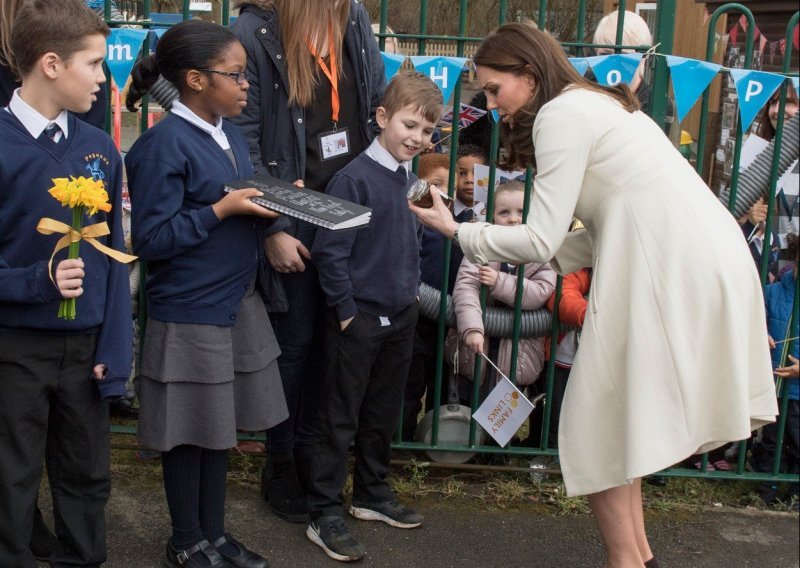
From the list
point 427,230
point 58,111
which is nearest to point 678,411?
point 427,230

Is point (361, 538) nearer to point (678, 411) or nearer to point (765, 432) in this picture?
point (678, 411)

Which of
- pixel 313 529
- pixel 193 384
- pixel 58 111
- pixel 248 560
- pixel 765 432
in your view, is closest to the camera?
pixel 58 111

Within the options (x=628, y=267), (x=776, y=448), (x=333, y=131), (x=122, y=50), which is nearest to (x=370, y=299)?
Answer: (x=333, y=131)

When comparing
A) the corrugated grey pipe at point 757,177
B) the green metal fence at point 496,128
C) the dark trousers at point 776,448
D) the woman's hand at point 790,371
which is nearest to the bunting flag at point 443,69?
the green metal fence at point 496,128

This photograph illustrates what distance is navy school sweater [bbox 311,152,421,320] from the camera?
3.35 metres

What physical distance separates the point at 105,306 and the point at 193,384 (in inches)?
14.5

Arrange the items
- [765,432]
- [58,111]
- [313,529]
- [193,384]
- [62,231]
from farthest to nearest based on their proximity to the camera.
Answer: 1. [765,432]
2. [313,529]
3. [193,384]
4. [58,111]
5. [62,231]

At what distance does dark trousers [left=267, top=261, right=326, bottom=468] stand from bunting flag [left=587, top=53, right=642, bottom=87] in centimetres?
129

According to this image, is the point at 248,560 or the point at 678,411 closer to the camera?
the point at 678,411

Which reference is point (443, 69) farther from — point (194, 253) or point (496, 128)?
point (194, 253)

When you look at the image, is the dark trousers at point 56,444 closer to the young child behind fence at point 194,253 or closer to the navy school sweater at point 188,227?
the young child behind fence at point 194,253

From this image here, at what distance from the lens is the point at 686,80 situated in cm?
378

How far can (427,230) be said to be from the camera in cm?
428

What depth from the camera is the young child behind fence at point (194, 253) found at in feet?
9.79
